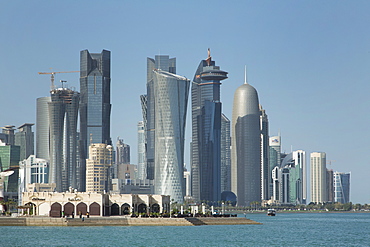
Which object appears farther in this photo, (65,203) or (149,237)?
(65,203)

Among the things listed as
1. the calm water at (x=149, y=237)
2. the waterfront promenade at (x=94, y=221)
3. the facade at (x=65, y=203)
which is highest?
the facade at (x=65, y=203)

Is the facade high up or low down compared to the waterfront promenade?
up

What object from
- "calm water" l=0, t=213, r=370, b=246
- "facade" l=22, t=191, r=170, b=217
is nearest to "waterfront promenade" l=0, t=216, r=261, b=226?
"calm water" l=0, t=213, r=370, b=246

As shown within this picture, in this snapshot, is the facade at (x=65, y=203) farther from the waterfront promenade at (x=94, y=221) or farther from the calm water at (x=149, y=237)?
the calm water at (x=149, y=237)

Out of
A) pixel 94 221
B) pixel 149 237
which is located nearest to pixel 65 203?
pixel 94 221

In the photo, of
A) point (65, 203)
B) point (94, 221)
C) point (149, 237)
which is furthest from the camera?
point (65, 203)

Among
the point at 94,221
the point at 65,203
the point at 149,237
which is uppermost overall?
the point at 65,203

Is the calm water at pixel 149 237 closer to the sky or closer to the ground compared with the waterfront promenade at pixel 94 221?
closer to the ground

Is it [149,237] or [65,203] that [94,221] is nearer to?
[65,203]

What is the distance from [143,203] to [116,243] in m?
72.2

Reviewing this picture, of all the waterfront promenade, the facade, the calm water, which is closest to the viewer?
the calm water

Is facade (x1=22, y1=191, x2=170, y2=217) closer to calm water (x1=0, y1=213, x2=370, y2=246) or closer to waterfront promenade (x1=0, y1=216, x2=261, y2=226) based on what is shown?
waterfront promenade (x1=0, y1=216, x2=261, y2=226)

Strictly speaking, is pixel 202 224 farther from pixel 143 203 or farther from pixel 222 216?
pixel 143 203

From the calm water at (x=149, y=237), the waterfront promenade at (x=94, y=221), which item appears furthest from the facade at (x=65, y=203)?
the calm water at (x=149, y=237)
